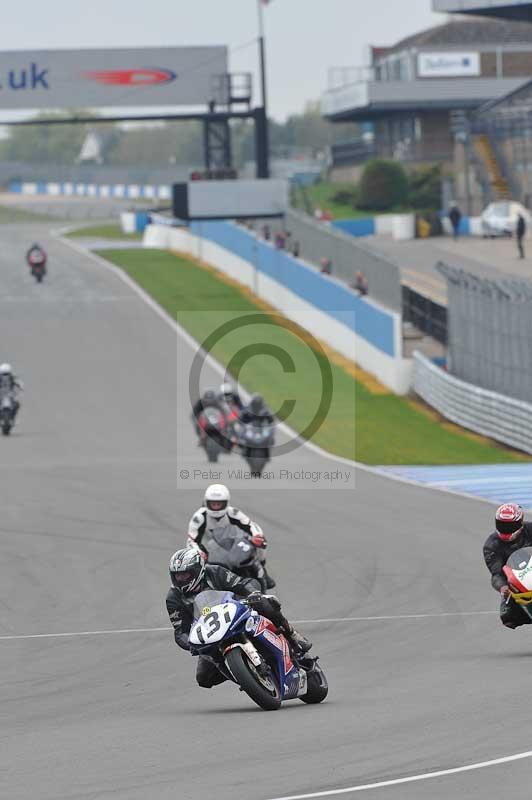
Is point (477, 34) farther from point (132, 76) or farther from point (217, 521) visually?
point (217, 521)

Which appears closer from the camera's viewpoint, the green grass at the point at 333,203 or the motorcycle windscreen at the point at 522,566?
the motorcycle windscreen at the point at 522,566

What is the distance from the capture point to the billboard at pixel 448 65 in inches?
3388

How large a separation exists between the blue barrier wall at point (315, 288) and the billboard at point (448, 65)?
27.8 m

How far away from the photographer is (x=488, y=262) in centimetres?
5481

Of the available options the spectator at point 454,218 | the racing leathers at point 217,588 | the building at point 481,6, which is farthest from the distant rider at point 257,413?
the spectator at point 454,218

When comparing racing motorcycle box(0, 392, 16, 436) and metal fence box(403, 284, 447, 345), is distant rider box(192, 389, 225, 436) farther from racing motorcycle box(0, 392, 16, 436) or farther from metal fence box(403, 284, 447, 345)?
metal fence box(403, 284, 447, 345)

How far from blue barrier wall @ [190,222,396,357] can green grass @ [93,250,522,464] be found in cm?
122

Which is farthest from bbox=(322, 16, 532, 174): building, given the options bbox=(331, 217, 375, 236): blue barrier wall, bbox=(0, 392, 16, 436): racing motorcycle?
bbox=(0, 392, 16, 436): racing motorcycle

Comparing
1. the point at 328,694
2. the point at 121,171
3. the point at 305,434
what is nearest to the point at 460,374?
the point at 305,434

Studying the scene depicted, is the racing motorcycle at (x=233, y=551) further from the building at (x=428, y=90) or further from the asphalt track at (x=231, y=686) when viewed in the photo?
the building at (x=428, y=90)

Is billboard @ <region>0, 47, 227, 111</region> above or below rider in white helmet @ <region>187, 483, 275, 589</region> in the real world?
above

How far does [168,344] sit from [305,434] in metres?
13.4

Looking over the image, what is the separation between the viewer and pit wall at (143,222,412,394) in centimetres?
3859

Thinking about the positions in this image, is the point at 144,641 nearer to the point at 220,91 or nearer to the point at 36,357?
the point at 36,357
